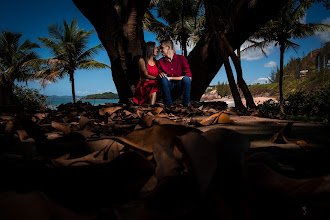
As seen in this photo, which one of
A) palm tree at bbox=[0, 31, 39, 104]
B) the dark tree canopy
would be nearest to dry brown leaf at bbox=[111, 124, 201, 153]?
the dark tree canopy

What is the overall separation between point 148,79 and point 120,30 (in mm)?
1468

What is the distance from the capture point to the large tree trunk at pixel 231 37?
3.89m

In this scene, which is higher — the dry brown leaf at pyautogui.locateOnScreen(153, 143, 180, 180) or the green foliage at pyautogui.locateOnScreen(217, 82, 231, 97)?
the green foliage at pyautogui.locateOnScreen(217, 82, 231, 97)

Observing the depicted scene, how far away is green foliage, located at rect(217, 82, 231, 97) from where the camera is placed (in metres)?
43.9

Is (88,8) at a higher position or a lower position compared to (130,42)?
higher

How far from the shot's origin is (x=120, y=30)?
461 centimetres

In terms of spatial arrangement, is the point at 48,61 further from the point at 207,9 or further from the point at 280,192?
the point at 280,192

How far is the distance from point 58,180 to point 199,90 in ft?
17.7

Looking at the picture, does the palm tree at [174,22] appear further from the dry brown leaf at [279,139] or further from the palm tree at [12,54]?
the dry brown leaf at [279,139]

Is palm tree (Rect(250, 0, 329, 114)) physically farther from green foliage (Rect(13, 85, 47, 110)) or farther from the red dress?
green foliage (Rect(13, 85, 47, 110))

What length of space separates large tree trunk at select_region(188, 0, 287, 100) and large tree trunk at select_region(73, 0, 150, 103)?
1.68 meters

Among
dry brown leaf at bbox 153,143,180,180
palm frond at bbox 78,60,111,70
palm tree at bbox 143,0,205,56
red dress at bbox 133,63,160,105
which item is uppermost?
palm tree at bbox 143,0,205,56

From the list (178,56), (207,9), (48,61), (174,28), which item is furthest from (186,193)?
(174,28)

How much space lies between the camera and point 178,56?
4391 millimetres
